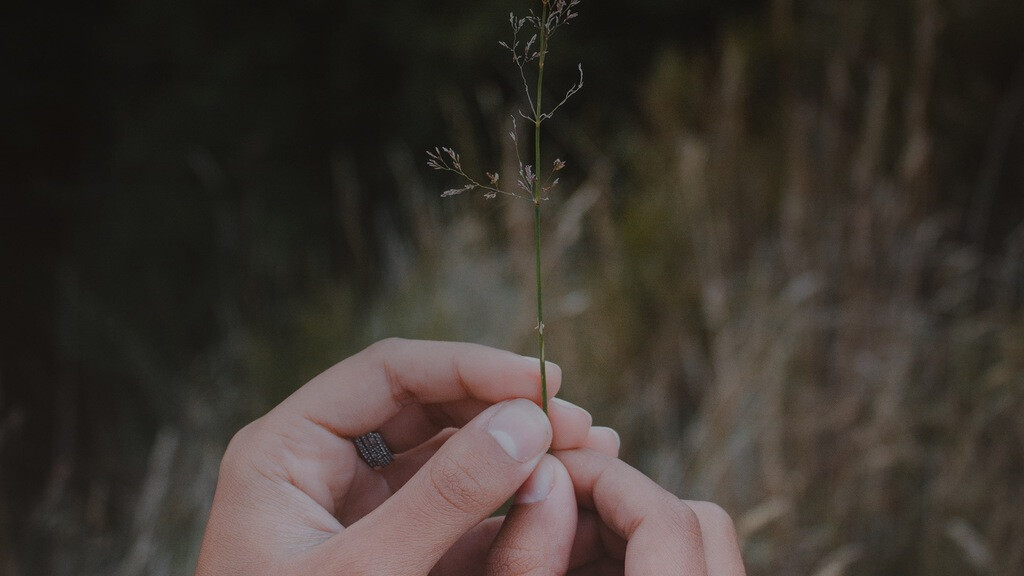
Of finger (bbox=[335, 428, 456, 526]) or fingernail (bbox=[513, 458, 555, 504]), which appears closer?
fingernail (bbox=[513, 458, 555, 504])

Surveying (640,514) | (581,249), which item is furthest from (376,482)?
(581,249)

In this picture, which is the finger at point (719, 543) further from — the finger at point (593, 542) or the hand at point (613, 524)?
the finger at point (593, 542)

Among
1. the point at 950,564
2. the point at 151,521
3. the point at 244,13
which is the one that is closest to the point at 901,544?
the point at 950,564

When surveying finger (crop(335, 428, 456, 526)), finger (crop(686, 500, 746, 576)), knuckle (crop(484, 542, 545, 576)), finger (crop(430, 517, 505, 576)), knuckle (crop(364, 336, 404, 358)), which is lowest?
finger (crop(430, 517, 505, 576))

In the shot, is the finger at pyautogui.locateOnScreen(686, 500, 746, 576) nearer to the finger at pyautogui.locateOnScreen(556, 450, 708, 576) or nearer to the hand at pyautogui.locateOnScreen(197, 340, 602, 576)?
the finger at pyautogui.locateOnScreen(556, 450, 708, 576)

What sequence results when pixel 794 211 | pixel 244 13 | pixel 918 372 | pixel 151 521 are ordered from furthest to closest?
1. pixel 244 13
2. pixel 918 372
3. pixel 151 521
4. pixel 794 211

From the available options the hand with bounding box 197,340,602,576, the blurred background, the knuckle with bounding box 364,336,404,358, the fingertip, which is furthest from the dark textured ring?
the blurred background

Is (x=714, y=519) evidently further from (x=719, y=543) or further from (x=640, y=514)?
(x=640, y=514)

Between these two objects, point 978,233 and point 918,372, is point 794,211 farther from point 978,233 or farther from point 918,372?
point 978,233
